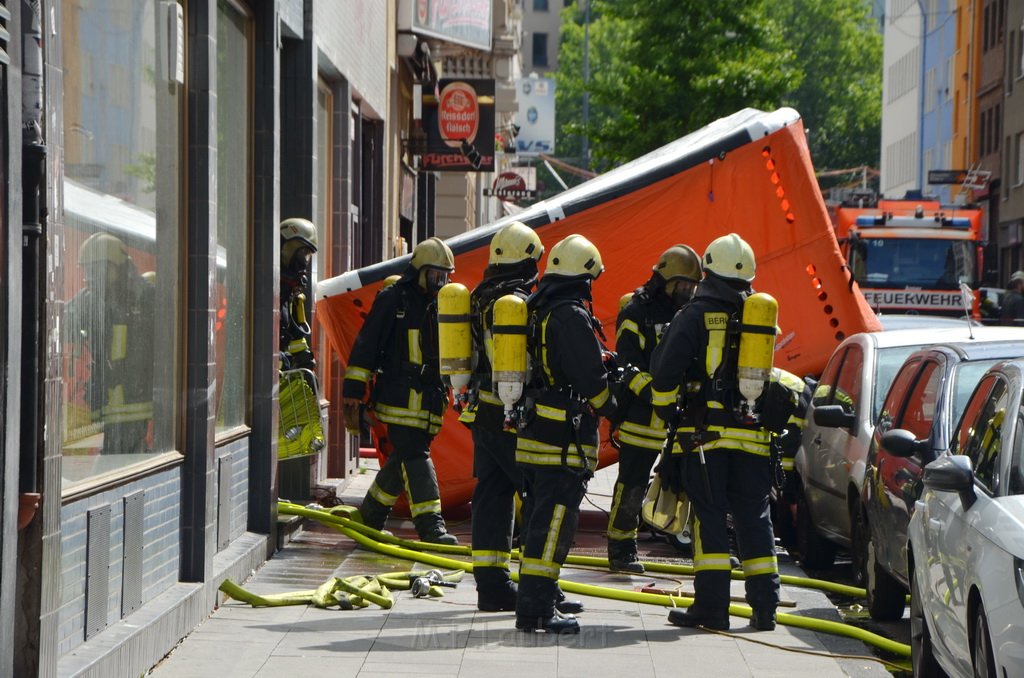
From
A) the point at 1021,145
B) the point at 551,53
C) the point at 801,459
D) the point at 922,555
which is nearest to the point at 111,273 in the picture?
the point at 922,555

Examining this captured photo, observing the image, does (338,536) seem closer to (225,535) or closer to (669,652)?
(225,535)

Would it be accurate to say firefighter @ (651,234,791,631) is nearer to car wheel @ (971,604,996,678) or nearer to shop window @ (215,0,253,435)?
car wheel @ (971,604,996,678)

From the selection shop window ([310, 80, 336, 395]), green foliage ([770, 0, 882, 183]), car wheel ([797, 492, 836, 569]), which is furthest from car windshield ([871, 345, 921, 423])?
green foliage ([770, 0, 882, 183])

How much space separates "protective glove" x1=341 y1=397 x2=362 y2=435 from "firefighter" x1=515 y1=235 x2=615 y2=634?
2708 mm

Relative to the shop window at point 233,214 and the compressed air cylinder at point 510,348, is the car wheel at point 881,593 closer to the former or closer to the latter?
the compressed air cylinder at point 510,348

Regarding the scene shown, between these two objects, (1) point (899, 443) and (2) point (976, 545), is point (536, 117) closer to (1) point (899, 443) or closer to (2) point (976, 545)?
(1) point (899, 443)

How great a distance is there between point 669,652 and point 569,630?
531 millimetres

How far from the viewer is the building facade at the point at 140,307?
540 cm

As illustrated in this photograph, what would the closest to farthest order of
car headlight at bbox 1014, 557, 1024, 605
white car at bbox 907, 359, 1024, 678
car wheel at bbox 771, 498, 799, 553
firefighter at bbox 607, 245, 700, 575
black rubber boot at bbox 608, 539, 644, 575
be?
car headlight at bbox 1014, 557, 1024, 605, white car at bbox 907, 359, 1024, 678, firefighter at bbox 607, 245, 700, 575, black rubber boot at bbox 608, 539, 644, 575, car wheel at bbox 771, 498, 799, 553

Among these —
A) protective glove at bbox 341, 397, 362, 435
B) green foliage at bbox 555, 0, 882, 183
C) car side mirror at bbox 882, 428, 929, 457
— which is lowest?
protective glove at bbox 341, 397, 362, 435

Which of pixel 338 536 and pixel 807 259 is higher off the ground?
pixel 807 259

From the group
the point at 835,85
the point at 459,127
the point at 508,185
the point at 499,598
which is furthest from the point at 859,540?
the point at 835,85

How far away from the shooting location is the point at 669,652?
7688mm

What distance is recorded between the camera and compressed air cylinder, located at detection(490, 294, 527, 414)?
7875 mm
